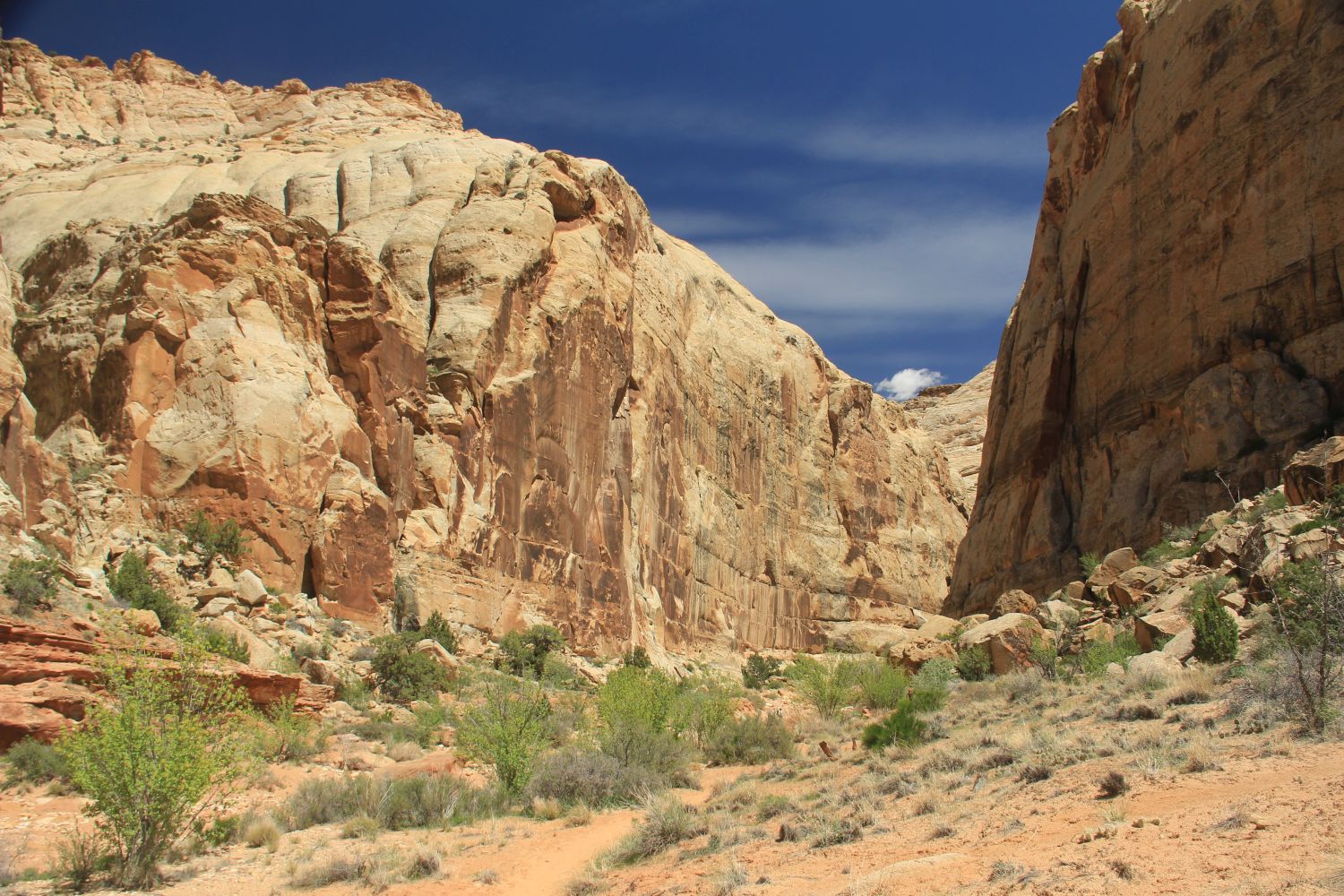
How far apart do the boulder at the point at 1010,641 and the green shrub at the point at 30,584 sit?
18.2 m

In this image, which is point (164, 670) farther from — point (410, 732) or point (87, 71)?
point (87, 71)

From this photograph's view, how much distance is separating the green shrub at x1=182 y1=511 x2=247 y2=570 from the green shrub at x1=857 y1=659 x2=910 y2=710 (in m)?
15.1

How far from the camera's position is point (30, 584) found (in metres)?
16.2

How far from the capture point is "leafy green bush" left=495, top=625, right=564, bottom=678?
29219mm

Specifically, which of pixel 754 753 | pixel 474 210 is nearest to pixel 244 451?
pixel 754 753

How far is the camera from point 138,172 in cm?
4544

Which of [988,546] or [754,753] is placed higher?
[988,546]

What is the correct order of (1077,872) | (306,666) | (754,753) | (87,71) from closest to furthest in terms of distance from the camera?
(1077,872)
(754,753)
(306,666)
(87,71)

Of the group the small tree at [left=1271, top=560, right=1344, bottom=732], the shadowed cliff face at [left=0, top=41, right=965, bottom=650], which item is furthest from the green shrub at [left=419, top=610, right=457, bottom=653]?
the small tree at [left=1271, top=560, right=1344, bottom=732]

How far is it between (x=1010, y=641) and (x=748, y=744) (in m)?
6.63

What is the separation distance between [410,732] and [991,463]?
1222 inches

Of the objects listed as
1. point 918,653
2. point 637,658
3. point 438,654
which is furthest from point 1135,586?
point 637,658

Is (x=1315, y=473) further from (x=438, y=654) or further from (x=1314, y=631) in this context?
(x=438, y=654)

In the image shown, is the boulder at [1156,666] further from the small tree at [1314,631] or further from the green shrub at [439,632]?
the green shrub at [439,632]
